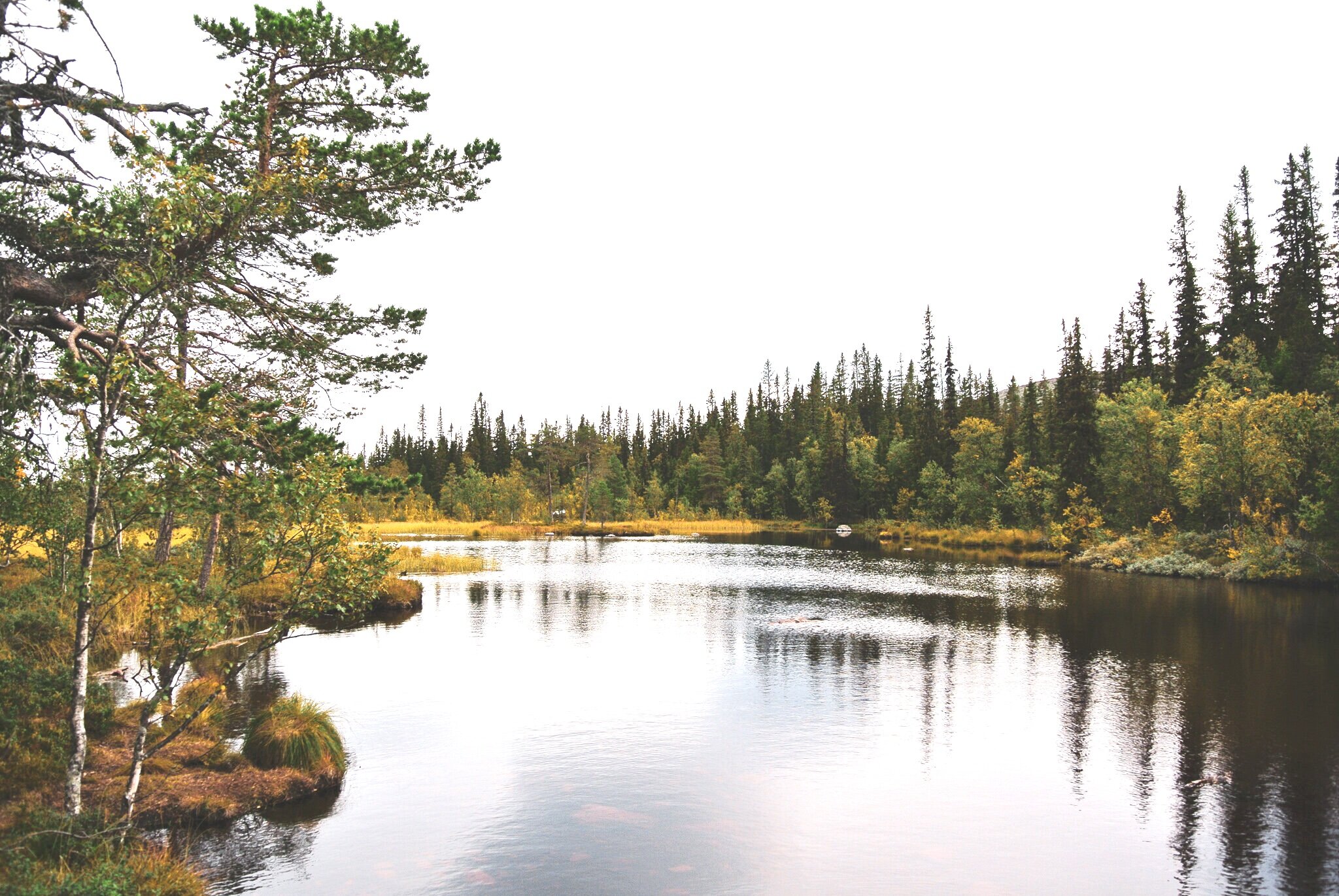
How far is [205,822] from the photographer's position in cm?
1385

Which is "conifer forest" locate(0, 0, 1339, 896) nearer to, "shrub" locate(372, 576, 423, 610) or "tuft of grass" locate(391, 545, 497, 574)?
"shrub" locate(372, 576, 423, 610)

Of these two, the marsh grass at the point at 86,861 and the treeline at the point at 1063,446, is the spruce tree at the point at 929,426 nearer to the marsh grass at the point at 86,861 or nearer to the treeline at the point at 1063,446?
the treeline at the point at 1063,446

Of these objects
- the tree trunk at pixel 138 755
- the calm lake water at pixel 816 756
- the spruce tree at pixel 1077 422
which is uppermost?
the spruce tree at pixel 1077 422

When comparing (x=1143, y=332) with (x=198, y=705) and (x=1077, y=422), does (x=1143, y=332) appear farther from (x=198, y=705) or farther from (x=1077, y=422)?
(x=198, y=705)

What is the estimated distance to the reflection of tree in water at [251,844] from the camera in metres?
12.4

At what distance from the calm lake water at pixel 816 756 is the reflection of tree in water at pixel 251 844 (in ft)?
0.19

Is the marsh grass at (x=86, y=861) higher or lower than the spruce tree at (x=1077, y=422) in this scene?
lower

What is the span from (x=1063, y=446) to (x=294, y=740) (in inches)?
2767

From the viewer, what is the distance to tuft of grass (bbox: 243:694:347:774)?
16125mm

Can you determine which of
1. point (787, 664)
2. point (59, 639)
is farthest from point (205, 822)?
point (787, 664)

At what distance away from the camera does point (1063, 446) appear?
72.4 meters

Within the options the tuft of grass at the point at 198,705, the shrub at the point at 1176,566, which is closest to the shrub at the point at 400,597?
the tuft of grass at the point at 198,705

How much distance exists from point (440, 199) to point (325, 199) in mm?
2722

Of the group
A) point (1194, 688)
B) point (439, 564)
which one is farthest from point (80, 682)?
point (439, 564)
